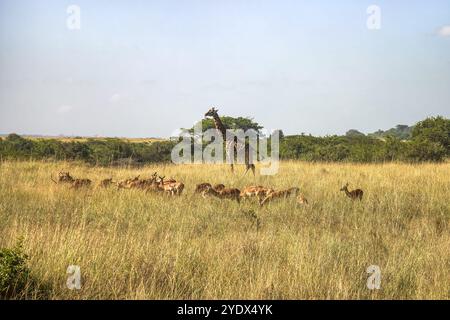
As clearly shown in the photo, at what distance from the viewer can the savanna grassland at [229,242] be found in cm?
403

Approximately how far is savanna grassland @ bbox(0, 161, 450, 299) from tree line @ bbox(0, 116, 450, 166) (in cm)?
1043

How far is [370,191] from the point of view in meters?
9.79

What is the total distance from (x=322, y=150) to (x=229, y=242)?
1903 cm

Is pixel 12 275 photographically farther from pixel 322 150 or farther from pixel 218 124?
pixel 322 150

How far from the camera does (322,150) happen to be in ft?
77.9

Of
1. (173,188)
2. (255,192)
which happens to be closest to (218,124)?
(173,188)

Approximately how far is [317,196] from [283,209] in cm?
176

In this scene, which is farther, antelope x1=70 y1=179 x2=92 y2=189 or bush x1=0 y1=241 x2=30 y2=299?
antelope x1=70 y1=179 x2=92 y2=189

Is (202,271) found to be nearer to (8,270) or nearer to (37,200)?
(8,270)

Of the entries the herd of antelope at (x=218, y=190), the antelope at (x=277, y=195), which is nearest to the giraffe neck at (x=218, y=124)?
the herd of antelope at (x=218, y=190)

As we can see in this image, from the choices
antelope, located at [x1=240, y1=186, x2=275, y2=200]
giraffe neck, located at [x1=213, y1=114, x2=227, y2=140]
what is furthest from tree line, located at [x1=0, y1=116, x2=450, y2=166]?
antelope, located at [x1=240, y1=186, x2=275, y2=200]

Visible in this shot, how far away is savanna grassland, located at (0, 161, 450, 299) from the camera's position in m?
4.03

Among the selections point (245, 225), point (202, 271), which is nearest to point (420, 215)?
point (245, 225)

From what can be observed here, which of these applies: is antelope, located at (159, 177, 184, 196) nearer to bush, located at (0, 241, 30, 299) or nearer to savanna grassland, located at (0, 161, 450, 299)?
savanna grassland, located at (0, 161, 450, 299)
